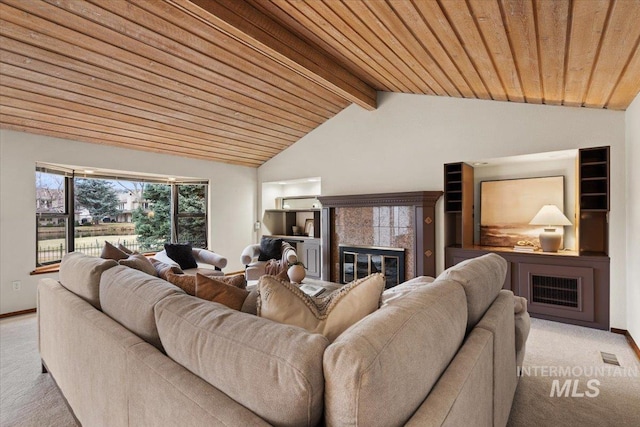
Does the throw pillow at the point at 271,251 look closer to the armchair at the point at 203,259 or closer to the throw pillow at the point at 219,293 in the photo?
the armchair at the point at 203,259

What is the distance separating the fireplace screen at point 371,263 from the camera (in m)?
4.54

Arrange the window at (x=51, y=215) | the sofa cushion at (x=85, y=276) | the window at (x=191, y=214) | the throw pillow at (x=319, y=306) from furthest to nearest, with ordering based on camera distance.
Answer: the window at (x=191, y=214), the window at (x=51, y=215), the sofa cushion at (x=85, y=276), the throw pillow at (x=319, y=306)

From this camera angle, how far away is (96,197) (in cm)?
501

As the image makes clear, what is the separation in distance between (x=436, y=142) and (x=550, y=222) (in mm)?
1669

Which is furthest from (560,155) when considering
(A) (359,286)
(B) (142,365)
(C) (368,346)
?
(B) (142,365)

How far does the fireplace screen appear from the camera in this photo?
179 inches

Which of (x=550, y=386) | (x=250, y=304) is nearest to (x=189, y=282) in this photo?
(x=250, y=304)

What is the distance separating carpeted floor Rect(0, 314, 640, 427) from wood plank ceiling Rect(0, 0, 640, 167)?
222cm

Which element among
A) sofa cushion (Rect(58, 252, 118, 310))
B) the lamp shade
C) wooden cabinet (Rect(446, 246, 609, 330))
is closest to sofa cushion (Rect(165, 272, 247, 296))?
sofa cushion (Rect(58, 252, 118, 310))

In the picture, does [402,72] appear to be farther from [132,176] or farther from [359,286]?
[132,176]

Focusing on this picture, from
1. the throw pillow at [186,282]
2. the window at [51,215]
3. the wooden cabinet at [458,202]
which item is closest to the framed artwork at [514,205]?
the wooden cabinet at [458,202]

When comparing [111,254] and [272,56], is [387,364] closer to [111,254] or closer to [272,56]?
[111,254]

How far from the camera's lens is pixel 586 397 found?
2.10 metres

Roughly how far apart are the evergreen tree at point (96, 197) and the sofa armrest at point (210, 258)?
1.68 m
